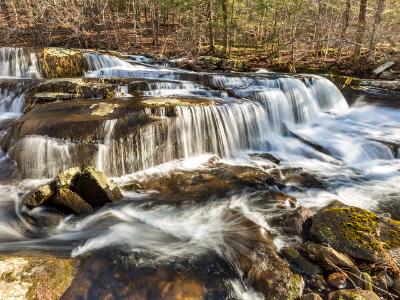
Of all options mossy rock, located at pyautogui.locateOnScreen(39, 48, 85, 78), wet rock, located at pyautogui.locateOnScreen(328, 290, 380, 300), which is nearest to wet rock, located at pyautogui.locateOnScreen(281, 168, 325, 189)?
wet rock, located at pyautogui.locateOnScreen(328, 290, 380, 300)

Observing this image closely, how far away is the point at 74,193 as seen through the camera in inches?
274

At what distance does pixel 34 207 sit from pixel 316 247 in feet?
18.2

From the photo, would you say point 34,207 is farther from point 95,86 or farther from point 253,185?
point 95,86

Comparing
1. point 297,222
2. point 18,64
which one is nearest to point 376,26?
point 297,222

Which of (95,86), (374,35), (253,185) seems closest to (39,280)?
(253,185)

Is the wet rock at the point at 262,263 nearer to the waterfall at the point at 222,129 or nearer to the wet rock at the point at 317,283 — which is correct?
the wet rock at the point at 317,283

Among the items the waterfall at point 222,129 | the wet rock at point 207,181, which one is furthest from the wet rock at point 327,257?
the waterfall at point 222,129

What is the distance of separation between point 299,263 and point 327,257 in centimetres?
43

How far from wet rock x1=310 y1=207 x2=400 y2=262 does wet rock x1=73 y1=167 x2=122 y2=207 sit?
14.0ft

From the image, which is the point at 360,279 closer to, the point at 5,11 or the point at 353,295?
the point at 353,295

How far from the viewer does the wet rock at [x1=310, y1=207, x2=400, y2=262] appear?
201 inches

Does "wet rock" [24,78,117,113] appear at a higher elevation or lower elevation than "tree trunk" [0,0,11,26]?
lower

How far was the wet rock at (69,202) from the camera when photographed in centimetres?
682

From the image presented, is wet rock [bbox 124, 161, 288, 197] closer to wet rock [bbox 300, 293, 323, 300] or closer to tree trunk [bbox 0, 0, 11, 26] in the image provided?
wet rock [bbox 300, 293, 323, 300]
